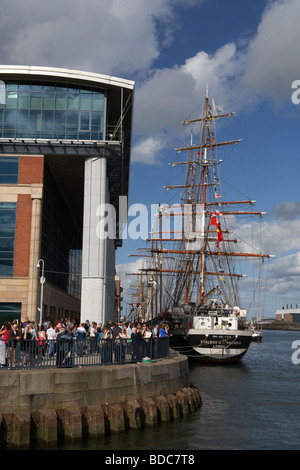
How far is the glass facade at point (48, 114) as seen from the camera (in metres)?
41.0

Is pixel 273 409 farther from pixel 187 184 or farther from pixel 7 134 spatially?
pixel 187 184

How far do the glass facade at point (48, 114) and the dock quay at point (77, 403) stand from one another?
84.8 feet

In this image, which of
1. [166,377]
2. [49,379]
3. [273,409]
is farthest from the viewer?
[273,409]

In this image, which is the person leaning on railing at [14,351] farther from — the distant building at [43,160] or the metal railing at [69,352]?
the distant building at [43,160]

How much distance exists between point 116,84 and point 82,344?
28.2m

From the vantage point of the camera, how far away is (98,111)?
41.7 m

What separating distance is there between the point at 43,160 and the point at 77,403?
2722 centimetres

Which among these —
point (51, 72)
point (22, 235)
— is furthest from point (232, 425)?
point (51, 72)

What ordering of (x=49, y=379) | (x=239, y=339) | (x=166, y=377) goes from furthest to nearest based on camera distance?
(x=239, y=339), (x=166, y=377), (x=49, y=379)

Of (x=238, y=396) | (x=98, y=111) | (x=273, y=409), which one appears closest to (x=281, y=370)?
(x=238, y=396)

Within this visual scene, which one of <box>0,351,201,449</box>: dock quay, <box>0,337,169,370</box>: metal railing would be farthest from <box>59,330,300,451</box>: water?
<box>0,337,169,370</box>: metal railing

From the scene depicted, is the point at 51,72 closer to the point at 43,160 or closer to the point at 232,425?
the point at 43,160

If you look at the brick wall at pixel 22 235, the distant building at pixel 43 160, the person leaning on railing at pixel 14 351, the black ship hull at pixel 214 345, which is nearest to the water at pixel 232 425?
the person leaning on railing at pixel 14 351

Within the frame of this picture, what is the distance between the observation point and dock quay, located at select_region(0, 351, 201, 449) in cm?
1566
